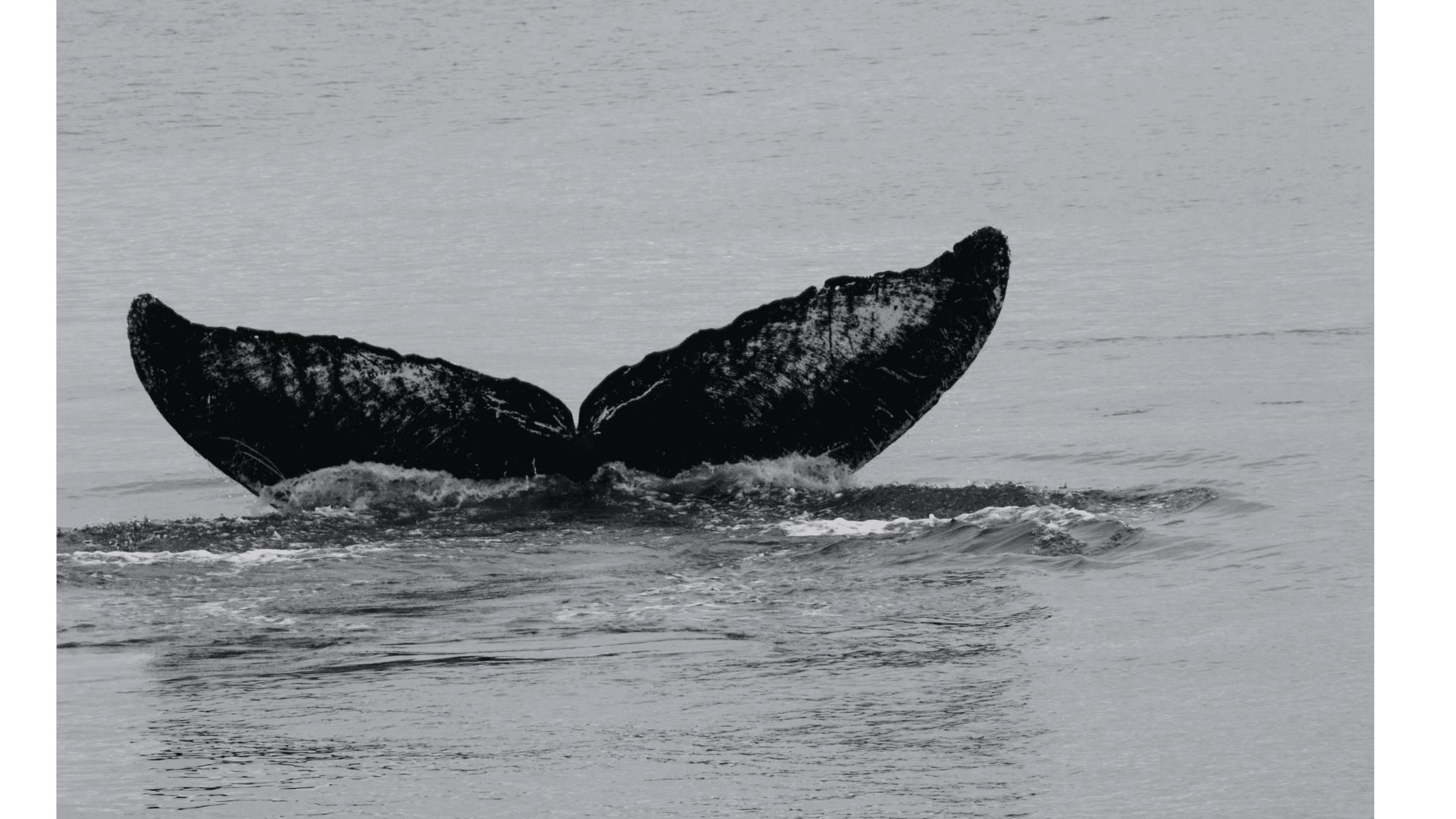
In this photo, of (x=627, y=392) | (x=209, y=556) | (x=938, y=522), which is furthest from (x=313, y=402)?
(x=938, y=522)

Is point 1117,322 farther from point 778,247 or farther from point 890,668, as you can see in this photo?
point 890,668

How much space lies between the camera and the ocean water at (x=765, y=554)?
606 centimetres

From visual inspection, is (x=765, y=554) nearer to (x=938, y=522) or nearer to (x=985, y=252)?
(x=938, y=522)

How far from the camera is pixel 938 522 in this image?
381 inches

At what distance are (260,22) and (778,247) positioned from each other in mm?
51902

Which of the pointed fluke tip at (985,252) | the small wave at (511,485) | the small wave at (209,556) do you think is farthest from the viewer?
the pointed fluke tip at (985,252)

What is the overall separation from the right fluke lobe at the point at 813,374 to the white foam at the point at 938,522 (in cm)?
93

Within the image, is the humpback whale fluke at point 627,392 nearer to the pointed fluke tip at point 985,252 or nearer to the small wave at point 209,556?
the pointed fluke tip at point 985,252

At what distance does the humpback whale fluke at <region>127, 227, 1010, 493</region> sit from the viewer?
10.3 meters

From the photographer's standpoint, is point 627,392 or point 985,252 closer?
point 627,392

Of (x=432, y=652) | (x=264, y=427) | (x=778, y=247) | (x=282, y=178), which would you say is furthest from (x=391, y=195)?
(x=432, y=652)

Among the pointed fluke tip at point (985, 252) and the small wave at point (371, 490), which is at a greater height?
the pointed fluke tip at point (985, 252)

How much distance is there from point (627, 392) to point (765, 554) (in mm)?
1621

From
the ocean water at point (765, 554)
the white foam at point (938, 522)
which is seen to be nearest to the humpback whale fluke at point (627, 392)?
the ocean water at point (765, 554)
